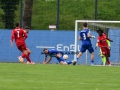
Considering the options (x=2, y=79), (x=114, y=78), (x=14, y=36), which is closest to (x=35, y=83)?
(x=2, y=79)

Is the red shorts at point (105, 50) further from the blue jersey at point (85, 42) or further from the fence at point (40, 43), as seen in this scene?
the fence at point (40, 43)

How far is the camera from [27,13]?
37.6m

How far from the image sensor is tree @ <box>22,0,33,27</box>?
3677cm

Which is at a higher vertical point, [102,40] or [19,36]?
[19,36]

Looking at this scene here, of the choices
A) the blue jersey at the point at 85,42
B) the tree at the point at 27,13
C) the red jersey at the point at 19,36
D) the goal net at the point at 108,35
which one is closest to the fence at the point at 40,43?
the goal net at the point at 108,35

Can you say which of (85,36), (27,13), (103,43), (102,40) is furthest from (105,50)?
(27,13)

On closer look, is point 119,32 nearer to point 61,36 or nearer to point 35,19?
point 61,36

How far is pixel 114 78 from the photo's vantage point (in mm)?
16969

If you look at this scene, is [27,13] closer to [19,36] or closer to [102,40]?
[102,40]

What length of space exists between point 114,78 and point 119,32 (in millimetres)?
15095

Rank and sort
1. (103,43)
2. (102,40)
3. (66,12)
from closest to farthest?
(102,40) < (103,43) < (66,12)

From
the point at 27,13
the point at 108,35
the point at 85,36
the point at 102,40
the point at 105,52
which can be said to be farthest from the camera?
the point at 27,13

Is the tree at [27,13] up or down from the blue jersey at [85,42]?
up

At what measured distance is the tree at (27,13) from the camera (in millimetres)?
36769
